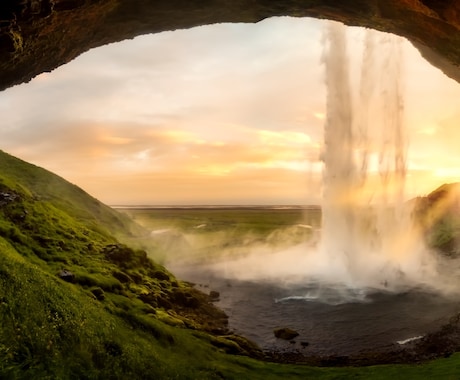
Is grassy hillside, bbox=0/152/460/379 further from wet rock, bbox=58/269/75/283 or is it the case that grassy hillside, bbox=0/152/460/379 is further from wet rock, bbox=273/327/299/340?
wet rock, bbox=273/327/299/340

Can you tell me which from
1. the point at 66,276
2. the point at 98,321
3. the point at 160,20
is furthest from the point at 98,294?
the point at 160,20

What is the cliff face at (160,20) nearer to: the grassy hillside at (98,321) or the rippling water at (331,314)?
the grassy hillside at (98,321)

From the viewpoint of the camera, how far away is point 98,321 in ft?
125

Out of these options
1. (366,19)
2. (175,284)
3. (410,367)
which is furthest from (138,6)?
(175,284)

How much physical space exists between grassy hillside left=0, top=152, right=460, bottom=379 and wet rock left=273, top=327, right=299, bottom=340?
661cm

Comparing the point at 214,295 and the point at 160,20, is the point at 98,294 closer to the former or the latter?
the point at 160,20

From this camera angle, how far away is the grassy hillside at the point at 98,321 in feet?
98.9

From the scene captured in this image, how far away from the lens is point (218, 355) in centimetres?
4494

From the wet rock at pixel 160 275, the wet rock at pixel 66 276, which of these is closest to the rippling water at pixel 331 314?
the wet rock at pixel 160 275

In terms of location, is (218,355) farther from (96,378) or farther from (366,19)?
(366,19)

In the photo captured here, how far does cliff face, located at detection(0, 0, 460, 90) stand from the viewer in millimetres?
24955

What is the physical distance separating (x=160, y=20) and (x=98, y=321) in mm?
26951

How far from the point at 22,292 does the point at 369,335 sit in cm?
4563

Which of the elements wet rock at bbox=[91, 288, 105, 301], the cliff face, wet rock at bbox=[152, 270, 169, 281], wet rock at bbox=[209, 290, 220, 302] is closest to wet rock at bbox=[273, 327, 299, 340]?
wet rock at bbox=[152, 270, 169, 281]
